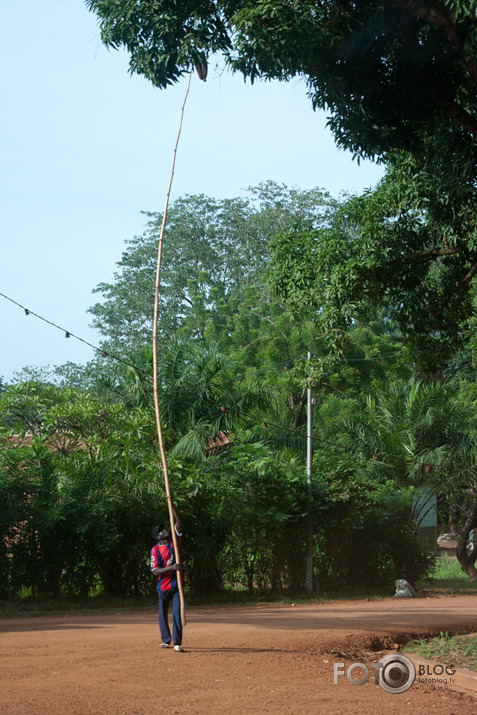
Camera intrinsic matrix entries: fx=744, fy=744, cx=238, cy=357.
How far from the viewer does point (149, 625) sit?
12586 mm

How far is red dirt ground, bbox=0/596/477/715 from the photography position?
632cm

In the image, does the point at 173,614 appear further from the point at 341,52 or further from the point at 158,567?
the point at 341,52

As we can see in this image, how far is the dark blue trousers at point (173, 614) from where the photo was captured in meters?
8.97

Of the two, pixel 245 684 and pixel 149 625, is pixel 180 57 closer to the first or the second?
pixel 245 684

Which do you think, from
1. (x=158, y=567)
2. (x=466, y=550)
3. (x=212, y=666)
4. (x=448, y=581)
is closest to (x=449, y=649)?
(x=212, y=666)

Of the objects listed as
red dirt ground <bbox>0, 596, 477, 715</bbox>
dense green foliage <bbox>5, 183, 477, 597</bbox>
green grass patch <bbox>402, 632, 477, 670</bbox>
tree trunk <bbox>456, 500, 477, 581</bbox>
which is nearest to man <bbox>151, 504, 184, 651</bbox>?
red dirt ground <bbox>0, 596, 477, 715</bbox>

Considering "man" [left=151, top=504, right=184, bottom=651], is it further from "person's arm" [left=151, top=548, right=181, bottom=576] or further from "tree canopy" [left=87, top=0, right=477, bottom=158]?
"tree canopy" [left=87, top=0, right=477, bottom=158]

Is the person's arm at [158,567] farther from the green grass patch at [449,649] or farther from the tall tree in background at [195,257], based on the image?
the tall tree in background at [195,257]

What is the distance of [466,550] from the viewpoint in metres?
25.0

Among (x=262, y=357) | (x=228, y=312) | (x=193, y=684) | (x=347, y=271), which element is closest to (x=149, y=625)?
(x=193, y=684)

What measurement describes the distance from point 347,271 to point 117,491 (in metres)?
8.07

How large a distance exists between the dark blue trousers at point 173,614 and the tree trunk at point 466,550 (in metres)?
17.2
